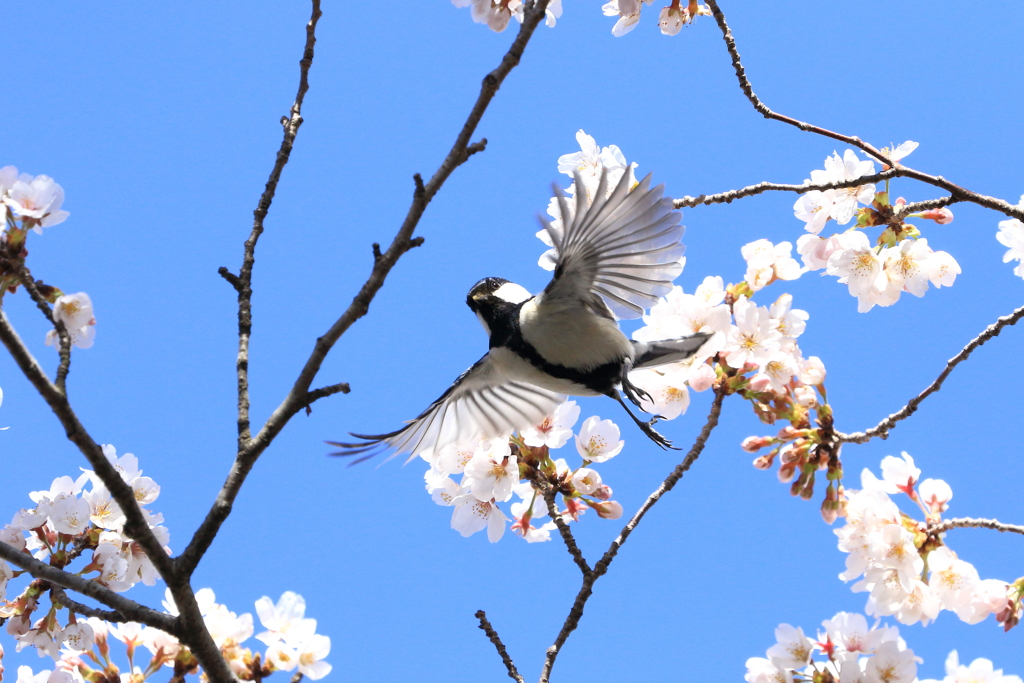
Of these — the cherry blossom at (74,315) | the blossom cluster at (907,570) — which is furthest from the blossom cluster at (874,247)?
the cherry blossom at (74,315)

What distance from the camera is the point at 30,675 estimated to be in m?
2.65

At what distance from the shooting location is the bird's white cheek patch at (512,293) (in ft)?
10.7

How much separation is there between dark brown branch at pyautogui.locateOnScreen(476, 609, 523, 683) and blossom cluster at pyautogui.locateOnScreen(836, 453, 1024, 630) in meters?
1.12

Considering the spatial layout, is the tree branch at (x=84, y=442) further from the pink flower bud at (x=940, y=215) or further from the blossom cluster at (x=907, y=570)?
the pink flower bud at (x=940, y=215)

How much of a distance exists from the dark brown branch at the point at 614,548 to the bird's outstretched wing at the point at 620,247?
0.50 metres

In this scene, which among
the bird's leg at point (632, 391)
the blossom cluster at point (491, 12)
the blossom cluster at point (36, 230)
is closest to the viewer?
the blossom cluster at point (36, 230)

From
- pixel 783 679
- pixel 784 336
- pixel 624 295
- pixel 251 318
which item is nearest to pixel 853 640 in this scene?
pixel 783 679

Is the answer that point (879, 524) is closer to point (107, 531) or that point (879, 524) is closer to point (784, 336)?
point (784, 336)

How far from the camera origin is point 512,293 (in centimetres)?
331

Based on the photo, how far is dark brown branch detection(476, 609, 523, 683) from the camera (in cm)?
261

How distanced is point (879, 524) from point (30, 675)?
9.29 feet

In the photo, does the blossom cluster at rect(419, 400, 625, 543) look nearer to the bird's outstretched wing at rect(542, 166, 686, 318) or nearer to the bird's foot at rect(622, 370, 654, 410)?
the bird's foot at rect(622, 370, 654, 410)

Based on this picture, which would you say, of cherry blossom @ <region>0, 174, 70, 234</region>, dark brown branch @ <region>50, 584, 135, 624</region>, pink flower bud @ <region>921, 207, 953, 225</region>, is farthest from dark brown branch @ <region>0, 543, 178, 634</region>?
pink flower bud @ <region>921, 207, 953, 225</region>

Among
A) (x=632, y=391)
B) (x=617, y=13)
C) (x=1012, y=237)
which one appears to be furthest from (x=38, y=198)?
(x=1012, y=237)
